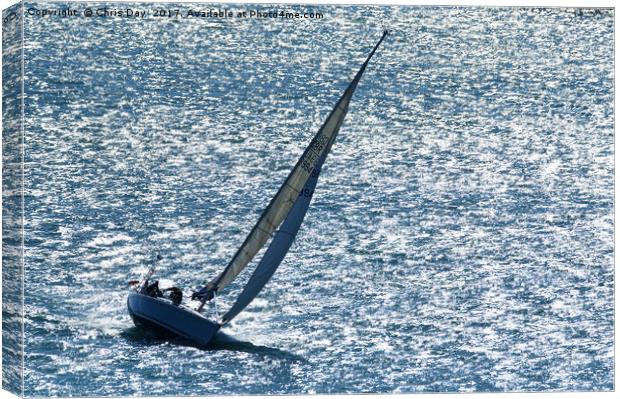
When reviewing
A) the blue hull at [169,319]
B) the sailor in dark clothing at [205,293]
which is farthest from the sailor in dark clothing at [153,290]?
the sailor in dark clothing at [205,293]

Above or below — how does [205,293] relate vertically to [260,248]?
below

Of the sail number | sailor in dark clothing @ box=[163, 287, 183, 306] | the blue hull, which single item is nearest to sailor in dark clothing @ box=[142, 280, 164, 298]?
the blue hull

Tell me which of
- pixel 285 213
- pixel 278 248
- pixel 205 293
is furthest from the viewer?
pixel 205 293

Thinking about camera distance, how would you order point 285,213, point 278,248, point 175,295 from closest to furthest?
point 278,248, point 285,213, point 175,295

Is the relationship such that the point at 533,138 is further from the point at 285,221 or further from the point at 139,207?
the point at 139,207

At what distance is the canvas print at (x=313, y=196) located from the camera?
1965 inches

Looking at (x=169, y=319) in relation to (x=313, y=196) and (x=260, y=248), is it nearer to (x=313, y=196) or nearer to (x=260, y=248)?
(x=260, y=248)

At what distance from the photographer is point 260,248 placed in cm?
5328

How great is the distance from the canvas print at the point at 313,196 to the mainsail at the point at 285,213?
0.06 metres

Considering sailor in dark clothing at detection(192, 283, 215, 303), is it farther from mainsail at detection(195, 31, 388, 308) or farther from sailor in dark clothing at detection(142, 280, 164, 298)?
sailor in dark clothing at detection(142, 280, 164, 298)

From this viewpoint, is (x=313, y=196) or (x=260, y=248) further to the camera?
(x=313, y=196)

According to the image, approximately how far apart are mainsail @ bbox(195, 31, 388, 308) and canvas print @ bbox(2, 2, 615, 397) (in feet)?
0.21

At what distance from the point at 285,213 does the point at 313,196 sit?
0.94 metres

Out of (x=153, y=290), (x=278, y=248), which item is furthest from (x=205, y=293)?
(x=278, y=248)
